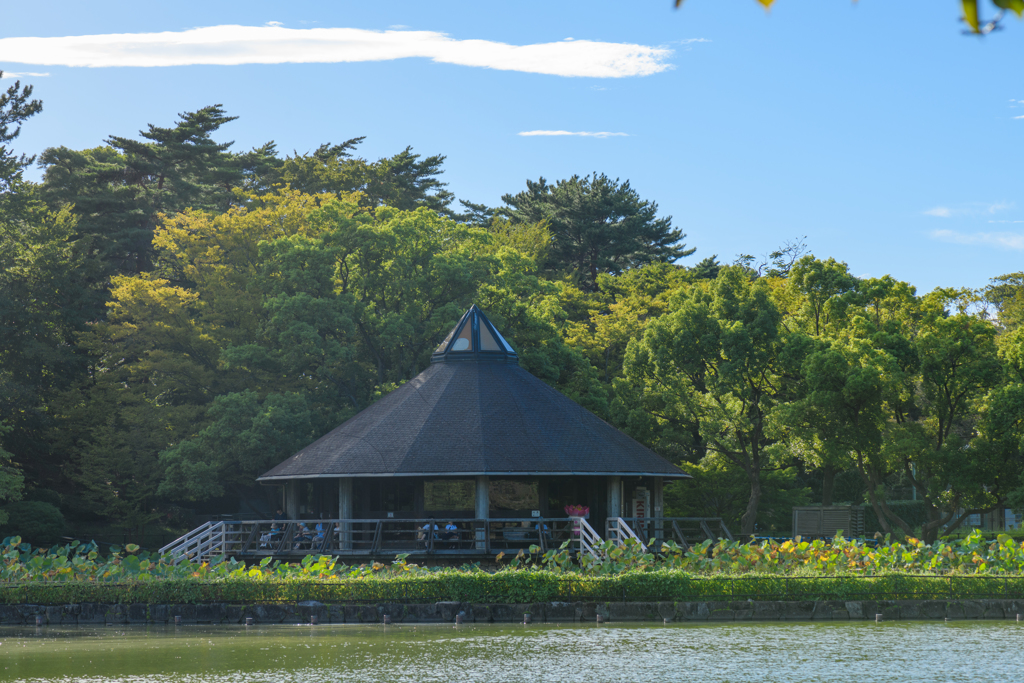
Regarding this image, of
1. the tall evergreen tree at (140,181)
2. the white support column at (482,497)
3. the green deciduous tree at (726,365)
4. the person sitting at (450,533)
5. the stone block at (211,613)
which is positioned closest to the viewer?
the stone block at (211,613)

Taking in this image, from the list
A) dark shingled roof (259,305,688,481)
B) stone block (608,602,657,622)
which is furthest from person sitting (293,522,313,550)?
stone block (608,602,657,622)

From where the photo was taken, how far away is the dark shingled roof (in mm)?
30359

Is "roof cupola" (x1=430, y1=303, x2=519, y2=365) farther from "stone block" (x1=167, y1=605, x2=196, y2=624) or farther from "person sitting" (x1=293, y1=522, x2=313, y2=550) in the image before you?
"stone block" (x1=167, y1=605, x2=196, y2=624)

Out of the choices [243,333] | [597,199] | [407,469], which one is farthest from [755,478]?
[597,199]

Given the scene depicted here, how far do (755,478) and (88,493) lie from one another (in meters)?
26.1

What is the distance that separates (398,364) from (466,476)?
40.4 feet

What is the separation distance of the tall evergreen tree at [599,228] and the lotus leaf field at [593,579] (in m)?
44.1

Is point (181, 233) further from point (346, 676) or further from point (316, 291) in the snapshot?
point (346, 676)

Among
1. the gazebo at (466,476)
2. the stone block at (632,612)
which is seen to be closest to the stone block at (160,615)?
the gazebo at (466,476)

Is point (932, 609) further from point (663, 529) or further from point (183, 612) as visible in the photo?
point (183, 612)

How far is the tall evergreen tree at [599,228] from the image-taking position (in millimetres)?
68250

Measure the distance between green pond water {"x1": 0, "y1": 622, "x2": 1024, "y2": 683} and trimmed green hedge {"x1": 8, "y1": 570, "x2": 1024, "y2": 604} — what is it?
1041 millimetres

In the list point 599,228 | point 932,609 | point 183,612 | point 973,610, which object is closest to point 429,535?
point 183,612

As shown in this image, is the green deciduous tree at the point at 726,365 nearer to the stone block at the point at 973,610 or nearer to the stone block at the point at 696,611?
the stone block at the point at 973,610
